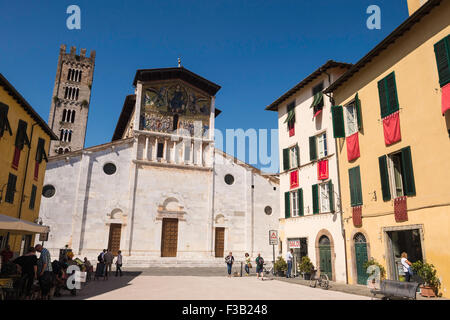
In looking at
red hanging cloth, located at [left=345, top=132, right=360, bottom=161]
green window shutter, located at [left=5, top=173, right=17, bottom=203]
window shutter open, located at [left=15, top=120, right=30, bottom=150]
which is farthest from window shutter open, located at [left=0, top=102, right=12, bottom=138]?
red hanging cloth, located at [left=345, top=132, right=360, bottom=161]

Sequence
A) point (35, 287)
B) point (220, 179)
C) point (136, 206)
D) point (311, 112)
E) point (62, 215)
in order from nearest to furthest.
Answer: point (35, 287) < point (311, 112) < point (62, 215) < point (136, 206) < point (220, 179)

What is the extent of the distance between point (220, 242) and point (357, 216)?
18748mm

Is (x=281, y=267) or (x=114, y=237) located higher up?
(x=114, y=237)

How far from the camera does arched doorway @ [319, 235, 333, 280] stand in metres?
17.6

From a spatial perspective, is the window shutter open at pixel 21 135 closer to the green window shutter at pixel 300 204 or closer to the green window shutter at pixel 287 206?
the green window shutter at pixel 287 206

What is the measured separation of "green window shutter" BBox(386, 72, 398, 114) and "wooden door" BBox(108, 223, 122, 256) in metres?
23.8

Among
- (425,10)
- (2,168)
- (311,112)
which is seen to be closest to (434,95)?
(425,10)

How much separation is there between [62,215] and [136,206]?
6045 mm

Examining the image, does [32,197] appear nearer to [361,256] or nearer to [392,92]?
[361,256]

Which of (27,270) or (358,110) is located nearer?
(27,270)

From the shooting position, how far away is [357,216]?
15.6 metres

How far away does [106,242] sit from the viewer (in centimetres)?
2845

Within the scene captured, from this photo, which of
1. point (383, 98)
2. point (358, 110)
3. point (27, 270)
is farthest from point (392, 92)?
point (27, 270)

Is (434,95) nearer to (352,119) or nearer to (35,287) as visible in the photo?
(352,119)
